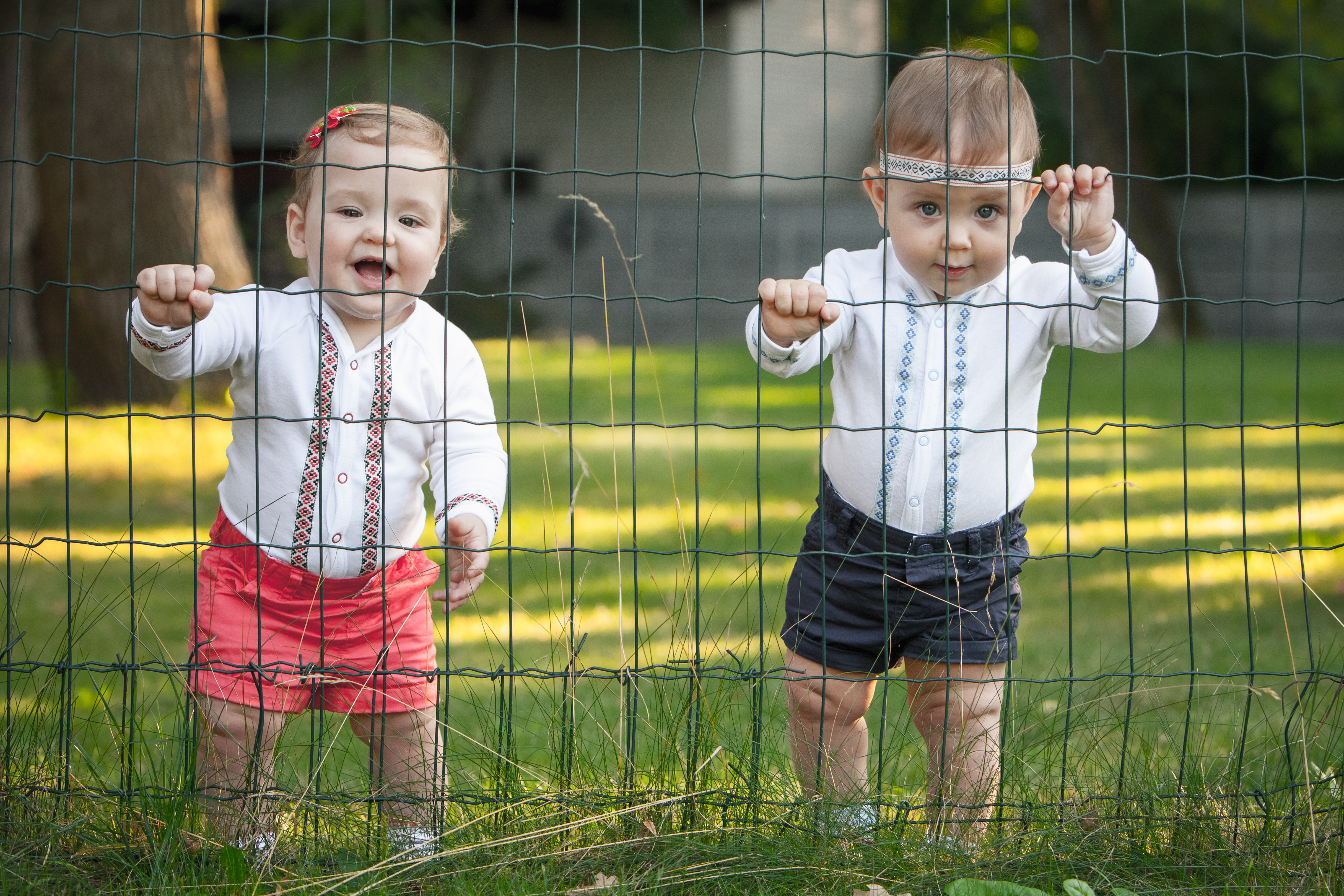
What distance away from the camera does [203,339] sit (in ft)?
7.23

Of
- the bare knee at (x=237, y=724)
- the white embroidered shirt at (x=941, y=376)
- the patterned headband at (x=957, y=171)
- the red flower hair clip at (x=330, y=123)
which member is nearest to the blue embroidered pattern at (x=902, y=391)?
the white embroidered shirt at (x=941, y=376)

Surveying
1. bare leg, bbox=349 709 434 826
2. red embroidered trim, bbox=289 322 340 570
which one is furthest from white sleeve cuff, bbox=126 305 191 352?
bare leg, bbox=349 709 434 826

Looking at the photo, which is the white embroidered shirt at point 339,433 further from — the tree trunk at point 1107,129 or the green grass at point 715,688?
the tree trunk at point 1107,129

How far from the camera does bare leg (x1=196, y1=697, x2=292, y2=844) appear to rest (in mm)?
2133

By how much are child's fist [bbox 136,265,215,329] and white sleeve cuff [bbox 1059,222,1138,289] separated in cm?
154

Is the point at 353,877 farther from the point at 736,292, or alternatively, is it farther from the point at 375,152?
the point at 736,292

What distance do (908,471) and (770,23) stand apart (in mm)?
16354

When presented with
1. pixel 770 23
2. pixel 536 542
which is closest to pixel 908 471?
pixel 536 542

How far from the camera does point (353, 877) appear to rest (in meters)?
2.00

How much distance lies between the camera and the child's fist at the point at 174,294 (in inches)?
81.2

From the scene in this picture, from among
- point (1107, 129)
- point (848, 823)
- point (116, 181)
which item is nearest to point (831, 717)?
point (848, 823)

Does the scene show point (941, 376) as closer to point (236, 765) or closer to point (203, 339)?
point (203, 339)

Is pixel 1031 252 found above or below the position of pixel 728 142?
below

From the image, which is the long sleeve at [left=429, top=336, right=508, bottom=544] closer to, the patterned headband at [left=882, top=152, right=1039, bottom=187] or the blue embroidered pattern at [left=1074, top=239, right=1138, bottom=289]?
the patterned headband at [left=882, top=152, right=1039, bottom=187]
